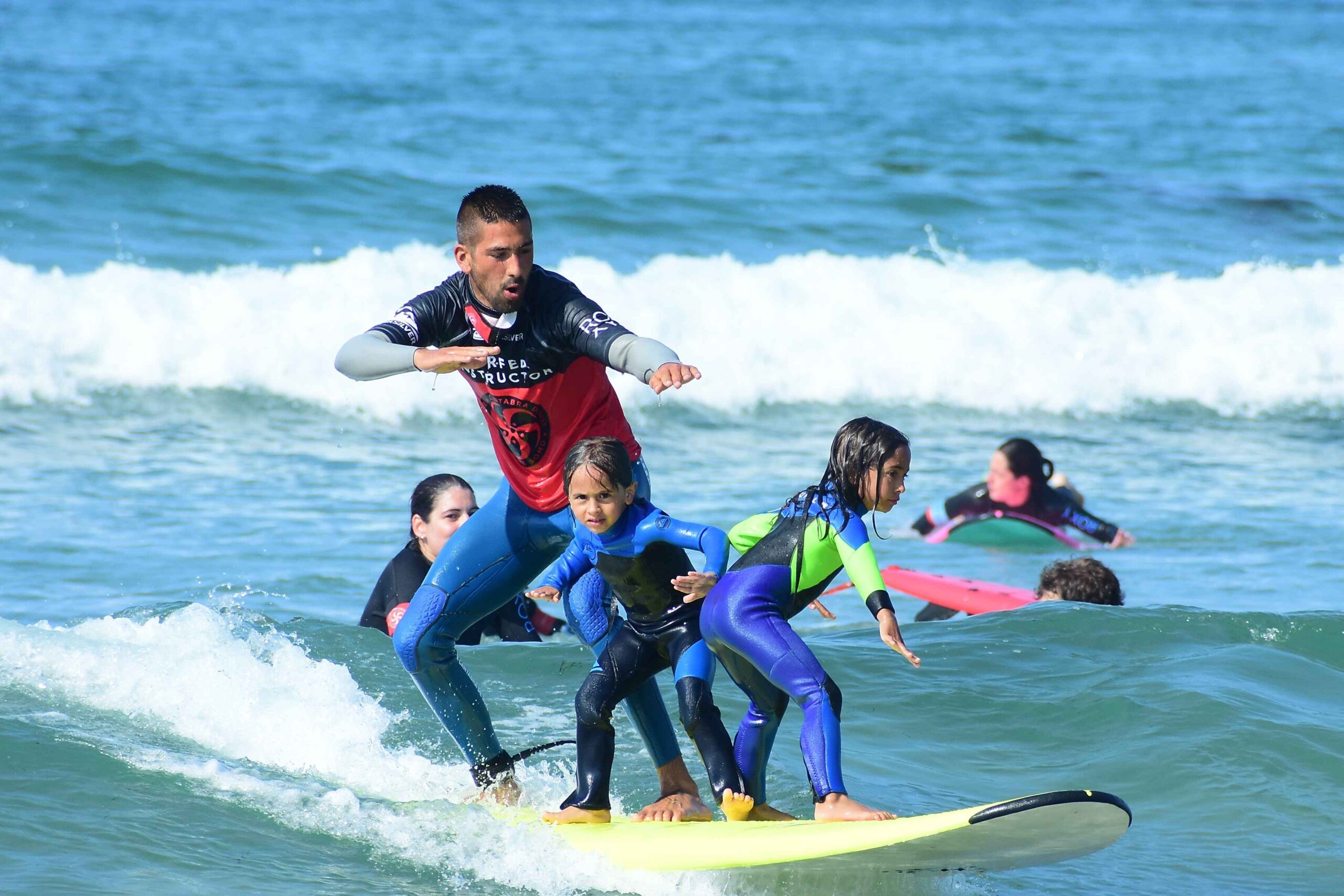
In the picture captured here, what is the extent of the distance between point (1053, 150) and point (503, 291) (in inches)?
855

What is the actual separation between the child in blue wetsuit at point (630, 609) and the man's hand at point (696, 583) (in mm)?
28

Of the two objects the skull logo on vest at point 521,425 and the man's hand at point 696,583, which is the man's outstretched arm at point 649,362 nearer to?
the skull logo on vest at point 521,425

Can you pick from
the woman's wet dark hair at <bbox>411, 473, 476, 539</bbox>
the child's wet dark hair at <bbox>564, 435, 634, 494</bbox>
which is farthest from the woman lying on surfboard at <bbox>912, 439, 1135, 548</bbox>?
the child's wet dark hair at <bbox>564, 435, 634, 494</bbox>

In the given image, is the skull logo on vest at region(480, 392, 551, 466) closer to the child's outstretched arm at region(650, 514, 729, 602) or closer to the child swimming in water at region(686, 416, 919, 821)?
the child's outstretched arm at region(650, 514, 729, 602)

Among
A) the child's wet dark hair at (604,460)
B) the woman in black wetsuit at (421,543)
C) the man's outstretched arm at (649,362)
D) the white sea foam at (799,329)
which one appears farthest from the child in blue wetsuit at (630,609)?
the white sea foam at (799,329)

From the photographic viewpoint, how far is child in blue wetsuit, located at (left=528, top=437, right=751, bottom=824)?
190 inches

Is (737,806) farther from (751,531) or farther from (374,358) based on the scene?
(374,358)

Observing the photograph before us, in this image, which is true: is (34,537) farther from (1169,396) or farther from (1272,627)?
(1169,396)

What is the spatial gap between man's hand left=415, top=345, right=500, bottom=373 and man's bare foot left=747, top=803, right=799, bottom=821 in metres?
1.85

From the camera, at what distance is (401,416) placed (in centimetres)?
1368

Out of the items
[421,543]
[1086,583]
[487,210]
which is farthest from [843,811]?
[1086,583]

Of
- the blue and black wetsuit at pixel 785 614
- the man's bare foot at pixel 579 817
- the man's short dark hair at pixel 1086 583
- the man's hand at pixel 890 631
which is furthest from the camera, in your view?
the man's short dark hair at pixel 1086 583

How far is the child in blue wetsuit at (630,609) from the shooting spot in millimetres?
4828

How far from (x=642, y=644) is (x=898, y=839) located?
47.5 inches
